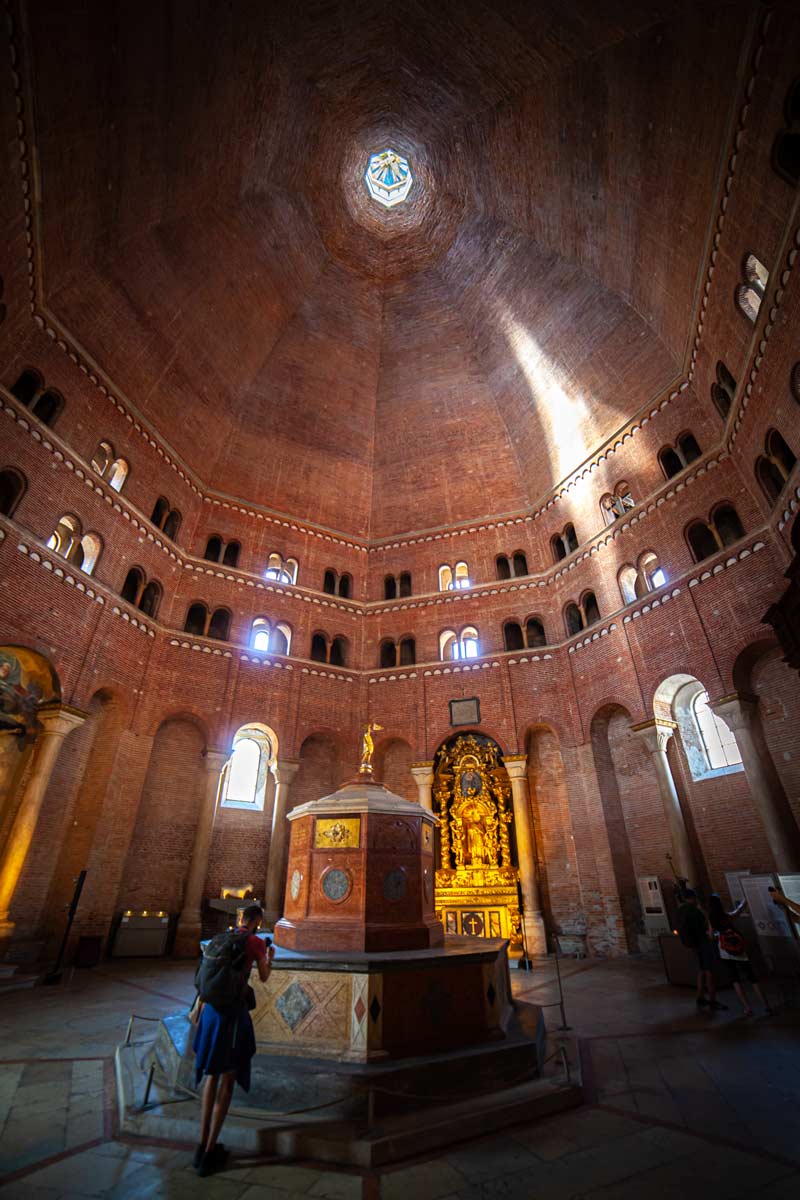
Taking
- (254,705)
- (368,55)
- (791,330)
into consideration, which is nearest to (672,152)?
(791,330)

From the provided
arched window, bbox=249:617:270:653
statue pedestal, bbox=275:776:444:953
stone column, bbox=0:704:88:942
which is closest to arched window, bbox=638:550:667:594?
statue pedestal, bbox=275:776:444:953

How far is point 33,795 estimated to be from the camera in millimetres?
12344

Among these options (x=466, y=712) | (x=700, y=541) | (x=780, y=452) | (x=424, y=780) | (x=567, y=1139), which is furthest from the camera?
(x=466, y=712)

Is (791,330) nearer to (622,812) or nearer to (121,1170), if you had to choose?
(622,812)

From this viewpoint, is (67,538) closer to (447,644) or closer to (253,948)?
(447,644)

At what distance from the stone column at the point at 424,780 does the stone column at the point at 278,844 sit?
148 inches

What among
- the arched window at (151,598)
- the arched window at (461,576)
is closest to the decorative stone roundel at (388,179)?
the arched window at (461,576)

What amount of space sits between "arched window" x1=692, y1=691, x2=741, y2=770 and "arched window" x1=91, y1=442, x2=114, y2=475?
17.2 metres

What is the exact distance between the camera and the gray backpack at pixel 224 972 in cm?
415

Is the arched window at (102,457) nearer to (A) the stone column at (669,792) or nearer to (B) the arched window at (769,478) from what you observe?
(A) the stone column at (669,792)

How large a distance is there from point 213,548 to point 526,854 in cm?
1415

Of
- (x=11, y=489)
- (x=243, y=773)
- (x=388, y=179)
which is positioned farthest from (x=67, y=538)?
(x=388, y=179)

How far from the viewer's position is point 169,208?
49.6 ft

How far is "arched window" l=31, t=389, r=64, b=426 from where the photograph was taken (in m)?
14.0
